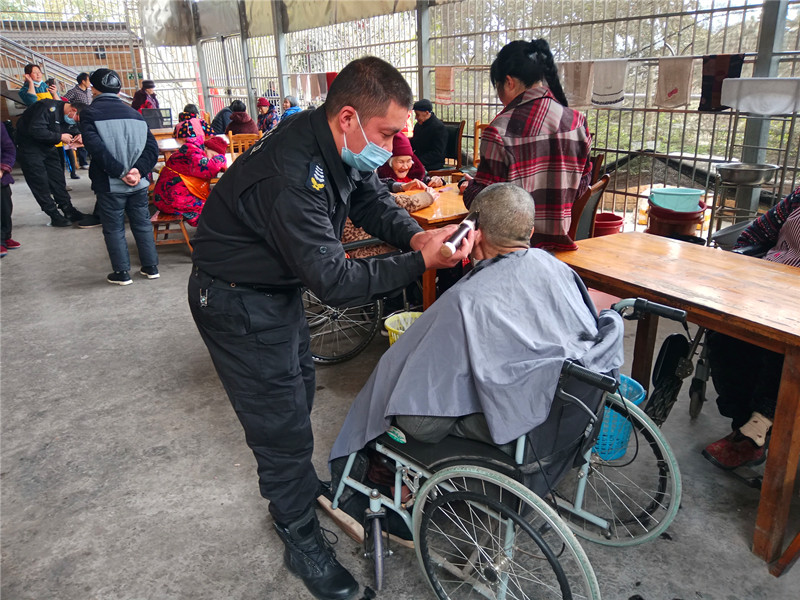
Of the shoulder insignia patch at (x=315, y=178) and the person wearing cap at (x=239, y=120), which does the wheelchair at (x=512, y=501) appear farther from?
the person wearing cap at (x=239, y=120)

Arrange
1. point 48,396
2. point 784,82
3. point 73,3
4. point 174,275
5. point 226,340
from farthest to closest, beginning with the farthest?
point 73,3, point 174,275, point 784,82, point 48,396, point 226,340

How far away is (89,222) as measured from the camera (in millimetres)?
6312

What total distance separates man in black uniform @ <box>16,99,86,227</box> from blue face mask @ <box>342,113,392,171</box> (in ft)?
18.8

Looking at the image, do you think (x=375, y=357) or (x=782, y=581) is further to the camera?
(x=375, y=357)

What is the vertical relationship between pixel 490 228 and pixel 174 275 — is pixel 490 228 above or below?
above

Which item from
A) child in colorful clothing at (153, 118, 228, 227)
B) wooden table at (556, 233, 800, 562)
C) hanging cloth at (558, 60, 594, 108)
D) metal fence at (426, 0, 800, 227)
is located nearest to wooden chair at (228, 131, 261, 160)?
child in colorful clothing at (153, 118, 228, 227)

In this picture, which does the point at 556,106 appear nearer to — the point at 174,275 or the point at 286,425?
the point at 286,425

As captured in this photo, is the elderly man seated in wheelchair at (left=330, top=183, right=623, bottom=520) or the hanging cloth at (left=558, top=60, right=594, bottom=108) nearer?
the elderly man seated in wheelchair at (left=330, top=183, right=623, bottom=520)

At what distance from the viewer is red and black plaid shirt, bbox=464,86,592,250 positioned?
226 centimetres

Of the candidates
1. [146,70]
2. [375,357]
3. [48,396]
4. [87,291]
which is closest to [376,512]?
[375,357]

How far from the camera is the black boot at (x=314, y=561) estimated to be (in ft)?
5.45

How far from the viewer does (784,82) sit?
3.19 meters

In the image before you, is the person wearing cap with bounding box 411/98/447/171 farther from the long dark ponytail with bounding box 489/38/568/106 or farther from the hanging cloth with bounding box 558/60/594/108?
the long dark ponytail with bounding box 489/38/568/106

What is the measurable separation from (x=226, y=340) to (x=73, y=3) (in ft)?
48.2
